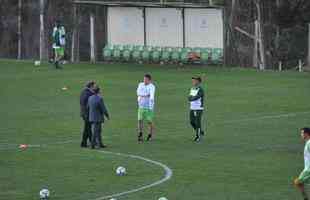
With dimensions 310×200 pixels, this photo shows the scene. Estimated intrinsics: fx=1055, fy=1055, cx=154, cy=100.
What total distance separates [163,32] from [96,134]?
2762 centimetres

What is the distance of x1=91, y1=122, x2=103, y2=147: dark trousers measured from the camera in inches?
1199

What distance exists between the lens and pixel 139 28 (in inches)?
2302

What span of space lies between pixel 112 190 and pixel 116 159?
5280 millimetres

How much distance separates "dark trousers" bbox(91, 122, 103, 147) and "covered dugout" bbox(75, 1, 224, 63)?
81.6 ft

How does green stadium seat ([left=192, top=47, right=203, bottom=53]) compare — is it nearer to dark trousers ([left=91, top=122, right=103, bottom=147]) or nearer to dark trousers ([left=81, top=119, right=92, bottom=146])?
dark trousers ([left=81, top=119, right=92, bottom=146])

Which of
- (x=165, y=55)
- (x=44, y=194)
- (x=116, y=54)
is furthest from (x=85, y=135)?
(x=116, y=54)

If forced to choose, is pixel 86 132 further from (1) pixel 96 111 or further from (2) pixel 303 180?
(2) pixel 303 180

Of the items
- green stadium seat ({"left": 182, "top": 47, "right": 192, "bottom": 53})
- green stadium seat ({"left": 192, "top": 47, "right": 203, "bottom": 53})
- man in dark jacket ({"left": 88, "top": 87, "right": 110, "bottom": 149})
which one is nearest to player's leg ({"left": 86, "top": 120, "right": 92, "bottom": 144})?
man in dark jacket ({"left": 88, "top": 87, "right": 110, "bottom": 149})

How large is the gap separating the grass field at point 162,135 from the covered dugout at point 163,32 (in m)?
1.17

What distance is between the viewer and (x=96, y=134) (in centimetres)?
3075

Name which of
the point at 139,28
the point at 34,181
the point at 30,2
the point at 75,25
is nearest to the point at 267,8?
A: the point at 139,28

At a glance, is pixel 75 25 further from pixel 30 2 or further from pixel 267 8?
pixel 267 8

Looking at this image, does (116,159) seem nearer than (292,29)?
Yes

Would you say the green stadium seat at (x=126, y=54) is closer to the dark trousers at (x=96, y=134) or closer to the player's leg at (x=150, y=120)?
the player's leg at (x=150, y=120)
